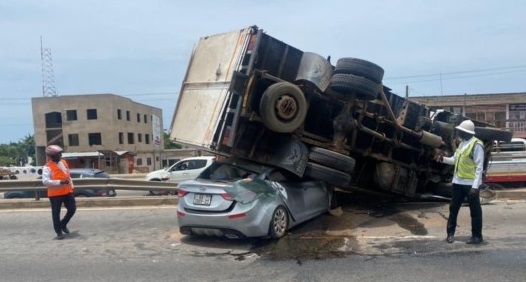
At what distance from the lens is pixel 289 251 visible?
6.88 metres

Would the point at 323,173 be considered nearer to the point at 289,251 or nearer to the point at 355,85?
the point at 355,85

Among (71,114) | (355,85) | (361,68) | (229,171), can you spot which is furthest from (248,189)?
(71,114)

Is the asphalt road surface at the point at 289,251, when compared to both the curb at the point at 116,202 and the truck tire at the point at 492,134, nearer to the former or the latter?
the truck tire at the point at 492,134

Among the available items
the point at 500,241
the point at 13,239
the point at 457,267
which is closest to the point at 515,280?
the point at 457,267

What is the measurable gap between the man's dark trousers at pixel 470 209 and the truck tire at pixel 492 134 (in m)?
3.55

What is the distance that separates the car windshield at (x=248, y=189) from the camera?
284 inches

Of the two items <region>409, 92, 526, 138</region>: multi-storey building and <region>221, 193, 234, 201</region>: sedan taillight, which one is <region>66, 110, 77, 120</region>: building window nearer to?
<region>409, 92, 526, 138</region>: multi-storey building

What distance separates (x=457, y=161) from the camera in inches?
285

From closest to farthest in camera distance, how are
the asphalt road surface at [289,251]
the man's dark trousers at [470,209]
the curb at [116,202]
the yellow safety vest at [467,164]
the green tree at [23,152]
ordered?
the asphalt road surface at [289,251] < the man's dark trousers at [470,209] < the yellow safety vest at [467,164] < the curb at [116,202] < the green tree at [23,152]

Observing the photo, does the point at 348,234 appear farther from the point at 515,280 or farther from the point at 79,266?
the point at 79,266

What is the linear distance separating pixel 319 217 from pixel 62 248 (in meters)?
4.43

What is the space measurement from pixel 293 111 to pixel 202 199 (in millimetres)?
2142

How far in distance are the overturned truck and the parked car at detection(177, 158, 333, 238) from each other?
0.36 m

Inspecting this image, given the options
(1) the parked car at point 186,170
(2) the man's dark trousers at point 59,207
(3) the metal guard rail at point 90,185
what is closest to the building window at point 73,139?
(1) the parked car at point 186,170
